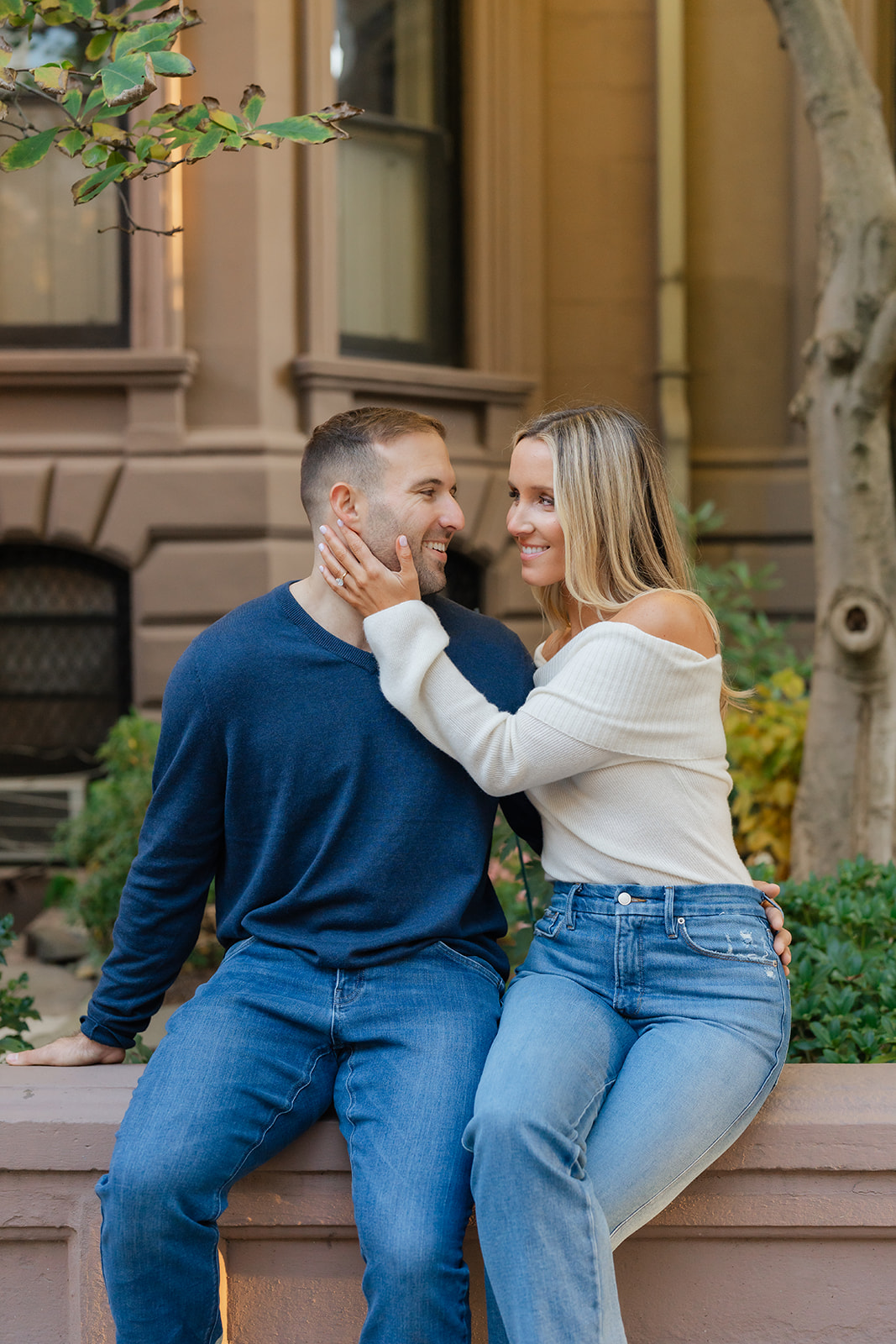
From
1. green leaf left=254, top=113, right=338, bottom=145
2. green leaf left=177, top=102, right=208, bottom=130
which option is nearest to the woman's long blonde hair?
green leaf left=254, top=113, right=338, bottom=145

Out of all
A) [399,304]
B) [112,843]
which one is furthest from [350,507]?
[399,304]

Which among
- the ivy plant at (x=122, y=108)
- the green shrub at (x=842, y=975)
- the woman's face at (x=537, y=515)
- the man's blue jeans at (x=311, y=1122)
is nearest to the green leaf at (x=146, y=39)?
the ivy plant at (x=122, y=108)

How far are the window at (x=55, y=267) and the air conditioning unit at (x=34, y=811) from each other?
8.63 feet

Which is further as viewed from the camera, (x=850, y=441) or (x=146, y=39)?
(x=850, y=441)

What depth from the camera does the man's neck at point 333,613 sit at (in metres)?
2.40

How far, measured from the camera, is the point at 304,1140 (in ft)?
7.06

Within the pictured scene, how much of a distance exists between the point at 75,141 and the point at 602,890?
1.81 meters

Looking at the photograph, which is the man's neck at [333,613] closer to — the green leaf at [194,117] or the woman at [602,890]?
the woman at [602,890]

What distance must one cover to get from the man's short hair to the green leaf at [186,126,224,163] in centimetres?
55

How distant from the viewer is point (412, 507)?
93.4 inches

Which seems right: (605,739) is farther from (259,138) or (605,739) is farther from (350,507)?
(259,138)

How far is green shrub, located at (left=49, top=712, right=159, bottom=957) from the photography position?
5.34 metres

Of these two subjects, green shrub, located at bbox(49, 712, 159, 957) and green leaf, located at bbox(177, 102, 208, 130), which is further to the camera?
green shrub, located at bbox(49, 712, 159, 957)

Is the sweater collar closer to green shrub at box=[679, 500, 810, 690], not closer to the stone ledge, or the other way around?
the stone ledge
